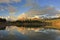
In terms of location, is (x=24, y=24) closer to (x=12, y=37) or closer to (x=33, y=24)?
(x=33, y=24)

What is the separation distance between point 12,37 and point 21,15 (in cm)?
64

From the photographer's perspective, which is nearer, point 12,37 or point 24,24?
point 12,37

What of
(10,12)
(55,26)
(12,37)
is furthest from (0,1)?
(55,26)

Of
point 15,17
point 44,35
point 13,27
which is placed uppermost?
point 15,17

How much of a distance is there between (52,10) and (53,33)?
0.62 meters

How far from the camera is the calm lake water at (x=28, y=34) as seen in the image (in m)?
3.65

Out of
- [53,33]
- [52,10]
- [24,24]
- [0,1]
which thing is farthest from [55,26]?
[0,1]

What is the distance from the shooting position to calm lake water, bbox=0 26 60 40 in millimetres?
3648

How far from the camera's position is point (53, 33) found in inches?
150

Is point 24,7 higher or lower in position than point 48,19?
higher

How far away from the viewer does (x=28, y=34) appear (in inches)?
152

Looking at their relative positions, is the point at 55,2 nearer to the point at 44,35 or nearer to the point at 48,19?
the point at 48,19

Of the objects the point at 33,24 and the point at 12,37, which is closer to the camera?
the point at 12,37

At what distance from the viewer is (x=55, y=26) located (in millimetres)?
3844
